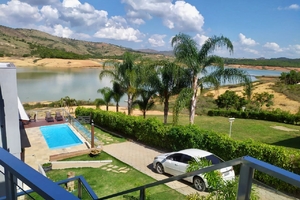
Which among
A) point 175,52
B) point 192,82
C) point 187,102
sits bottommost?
point 187,102

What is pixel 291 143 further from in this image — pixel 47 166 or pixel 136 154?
pixel 47 166

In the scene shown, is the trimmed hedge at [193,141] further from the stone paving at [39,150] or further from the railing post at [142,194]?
the railing post at [142,194]

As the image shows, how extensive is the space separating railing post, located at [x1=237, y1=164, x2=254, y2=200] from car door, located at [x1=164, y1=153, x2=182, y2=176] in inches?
328

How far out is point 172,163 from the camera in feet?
32.0

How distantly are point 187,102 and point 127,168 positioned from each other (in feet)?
15.6

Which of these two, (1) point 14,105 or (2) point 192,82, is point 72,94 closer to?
(2) point 192,82

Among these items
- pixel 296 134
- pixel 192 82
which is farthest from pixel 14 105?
pixel 296 134

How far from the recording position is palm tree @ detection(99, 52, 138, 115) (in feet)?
63.6

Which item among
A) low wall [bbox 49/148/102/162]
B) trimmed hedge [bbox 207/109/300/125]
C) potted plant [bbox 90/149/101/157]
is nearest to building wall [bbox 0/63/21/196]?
low wall [bbox 49/148/102/162]

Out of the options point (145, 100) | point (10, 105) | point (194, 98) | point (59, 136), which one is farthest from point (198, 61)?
point (59, 136)

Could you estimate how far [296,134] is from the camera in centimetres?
1838

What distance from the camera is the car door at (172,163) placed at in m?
9.62

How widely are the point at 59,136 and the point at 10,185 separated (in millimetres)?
17476

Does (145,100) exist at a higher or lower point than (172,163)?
higher
